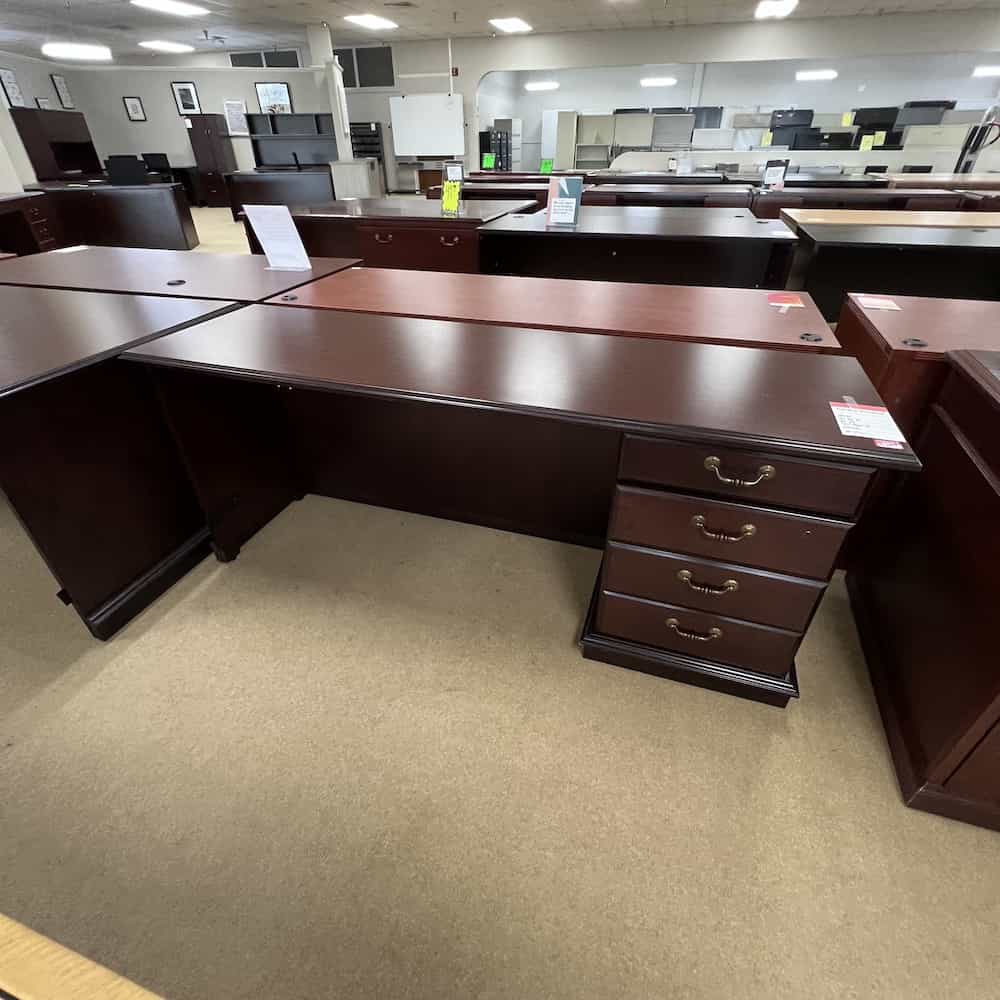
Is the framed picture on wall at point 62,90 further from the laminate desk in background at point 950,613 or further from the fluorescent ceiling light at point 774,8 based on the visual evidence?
the laminate desk in background at point 950,613

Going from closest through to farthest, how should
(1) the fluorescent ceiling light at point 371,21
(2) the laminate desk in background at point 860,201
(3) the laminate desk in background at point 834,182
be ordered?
(2) the laminate desk in background at point 860,201
(3) the laminate desk in background at point 834,182
(1) the fluorescent ceiling light at point 371,21

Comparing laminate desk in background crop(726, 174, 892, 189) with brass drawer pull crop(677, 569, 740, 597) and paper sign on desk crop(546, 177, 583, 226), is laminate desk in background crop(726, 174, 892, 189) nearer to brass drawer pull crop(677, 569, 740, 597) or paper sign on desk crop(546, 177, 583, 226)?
paper sign on desk crop(546, 177, 583, 226)

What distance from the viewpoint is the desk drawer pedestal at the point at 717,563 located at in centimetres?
101

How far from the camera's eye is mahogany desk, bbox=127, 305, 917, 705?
99 centimetres

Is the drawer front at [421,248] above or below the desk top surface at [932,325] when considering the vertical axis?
below

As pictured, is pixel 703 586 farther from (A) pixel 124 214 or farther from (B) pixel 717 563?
(A) pixel 124 214

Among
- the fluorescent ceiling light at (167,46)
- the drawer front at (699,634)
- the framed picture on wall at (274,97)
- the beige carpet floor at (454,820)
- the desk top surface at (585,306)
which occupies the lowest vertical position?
the beige carpet floor at (454,820)

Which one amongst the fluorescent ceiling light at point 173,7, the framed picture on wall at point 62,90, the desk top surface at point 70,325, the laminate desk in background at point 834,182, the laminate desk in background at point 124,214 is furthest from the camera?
the framed picture on wall at point 62,90

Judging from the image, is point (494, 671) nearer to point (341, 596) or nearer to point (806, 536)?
point (341, 596)

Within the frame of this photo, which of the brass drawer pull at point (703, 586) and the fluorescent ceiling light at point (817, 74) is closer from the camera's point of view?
the brass drawer pull at point (703, 586)

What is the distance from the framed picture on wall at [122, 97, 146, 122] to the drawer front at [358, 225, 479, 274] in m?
11.3

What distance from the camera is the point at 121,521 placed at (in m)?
1.51

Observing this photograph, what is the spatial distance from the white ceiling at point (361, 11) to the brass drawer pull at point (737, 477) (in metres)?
7.93

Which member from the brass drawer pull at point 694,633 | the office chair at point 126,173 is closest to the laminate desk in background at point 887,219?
the brass drawer pull at point 694,633
